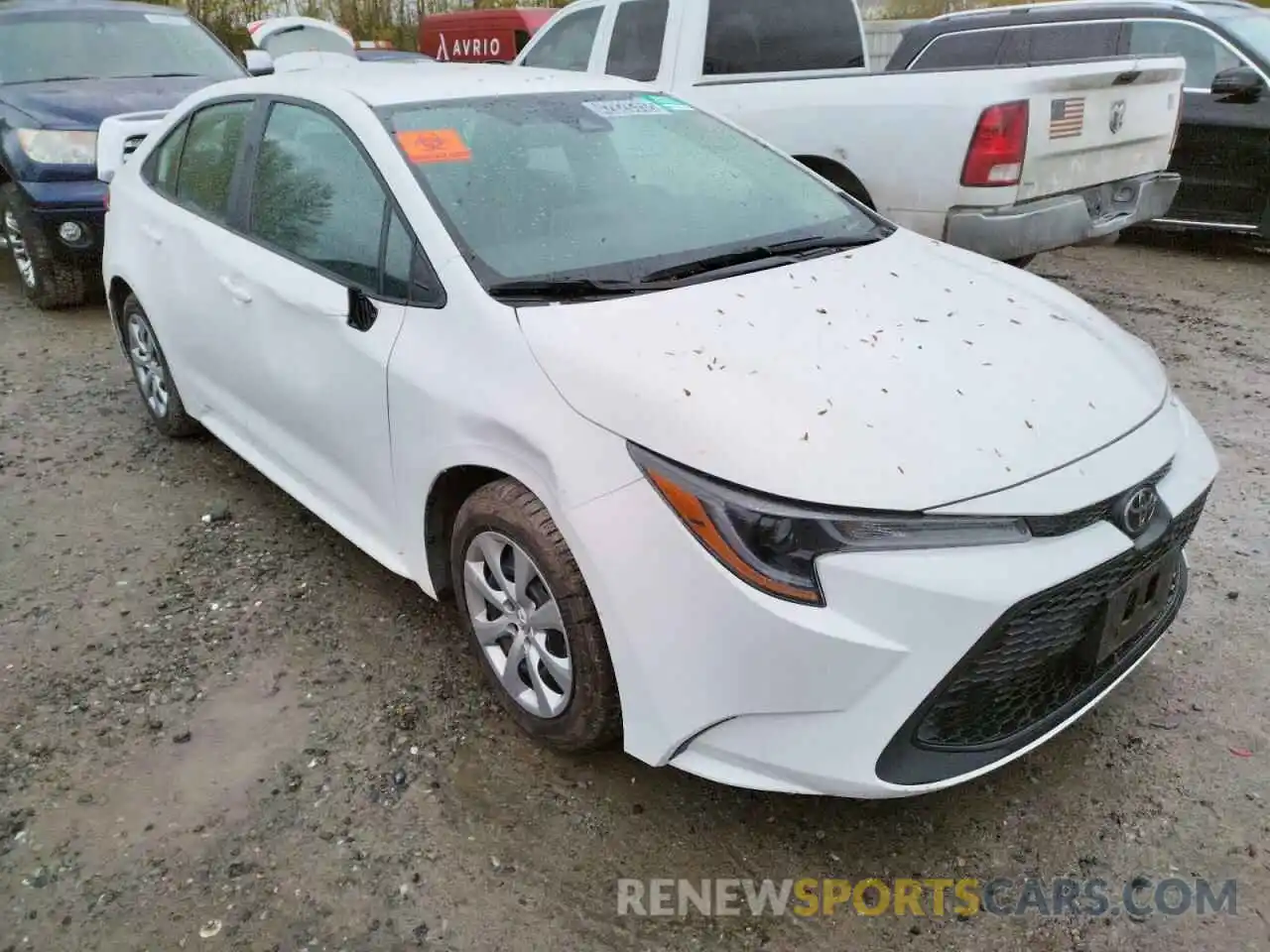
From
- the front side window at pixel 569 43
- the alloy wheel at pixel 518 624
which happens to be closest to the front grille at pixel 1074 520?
the alloy wheel at pixel 518 624

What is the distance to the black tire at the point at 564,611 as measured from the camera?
2275 millimetres

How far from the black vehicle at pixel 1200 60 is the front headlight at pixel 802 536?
17.2 ft

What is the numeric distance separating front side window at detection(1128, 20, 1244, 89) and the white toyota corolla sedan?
5173mm

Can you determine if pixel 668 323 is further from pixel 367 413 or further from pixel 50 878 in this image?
pixel 50 878

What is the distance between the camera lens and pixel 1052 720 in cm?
221

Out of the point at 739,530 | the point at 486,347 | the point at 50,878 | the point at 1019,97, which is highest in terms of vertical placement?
the point at 1019,97

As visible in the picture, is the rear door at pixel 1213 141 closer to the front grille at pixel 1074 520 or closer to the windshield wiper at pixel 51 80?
the front grille at pixel 1074 520

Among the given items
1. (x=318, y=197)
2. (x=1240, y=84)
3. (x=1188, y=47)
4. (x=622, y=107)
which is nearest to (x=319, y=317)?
(x=318, y=197)

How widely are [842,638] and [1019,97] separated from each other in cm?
376

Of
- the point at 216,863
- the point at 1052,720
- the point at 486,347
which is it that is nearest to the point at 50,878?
the point at 216,863

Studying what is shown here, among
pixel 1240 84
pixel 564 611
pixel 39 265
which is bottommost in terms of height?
pixel 39 265

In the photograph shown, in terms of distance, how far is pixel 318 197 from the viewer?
10.1 ft

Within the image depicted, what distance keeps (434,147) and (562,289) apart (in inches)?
27.3

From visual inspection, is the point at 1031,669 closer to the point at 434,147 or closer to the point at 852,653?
the point at 852,653
